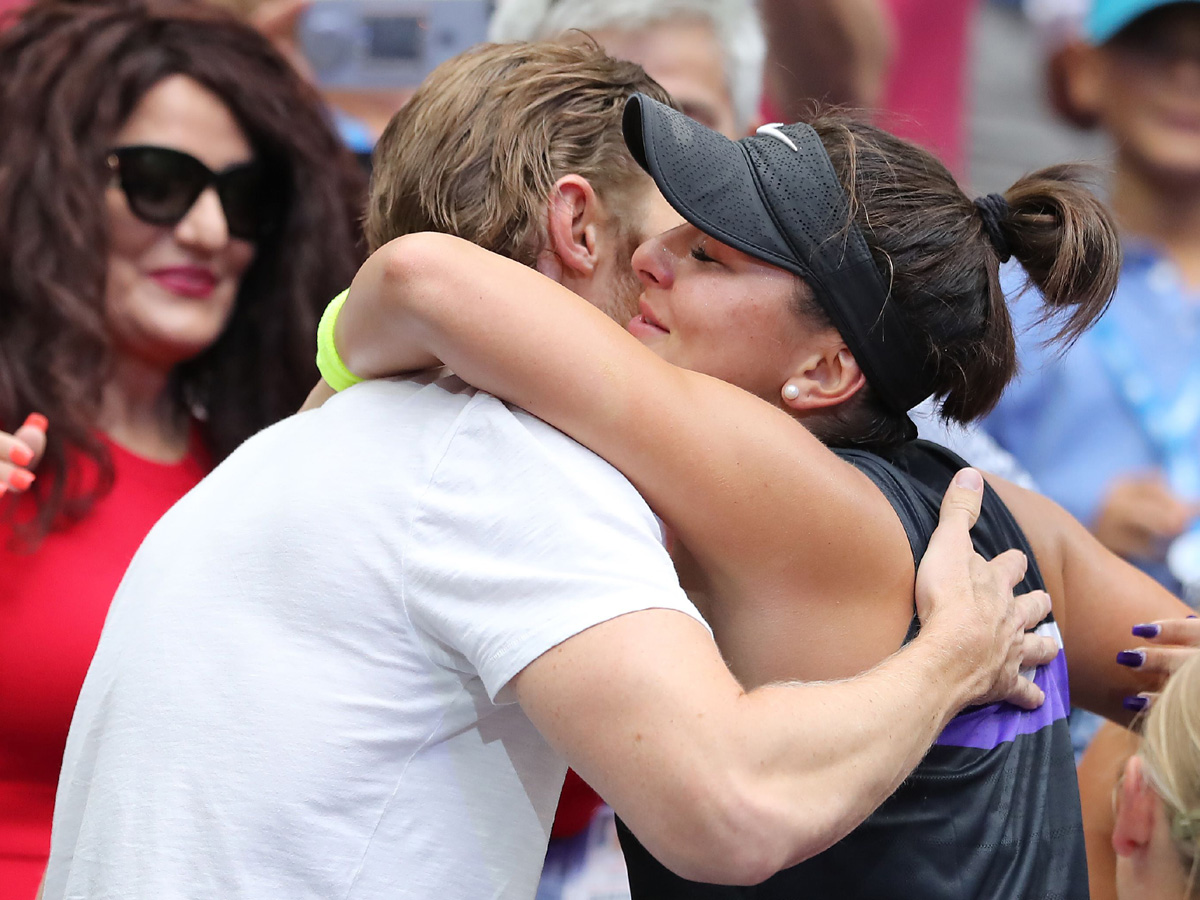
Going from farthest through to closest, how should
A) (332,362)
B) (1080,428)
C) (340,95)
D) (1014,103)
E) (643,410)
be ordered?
(1014,103)
(340,95)
(1080,428)
(332,362)
(643,410)

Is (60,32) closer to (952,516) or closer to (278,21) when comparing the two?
(278,21)

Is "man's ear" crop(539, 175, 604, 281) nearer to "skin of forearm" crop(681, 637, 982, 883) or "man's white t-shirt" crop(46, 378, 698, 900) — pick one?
"man's white t-shirt" crop(46, 378, 698, 900)

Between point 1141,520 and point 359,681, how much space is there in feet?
6.76

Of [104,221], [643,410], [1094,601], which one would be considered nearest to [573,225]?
[643,410]

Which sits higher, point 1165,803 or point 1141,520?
point 1165,803

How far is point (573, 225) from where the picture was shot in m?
1.48

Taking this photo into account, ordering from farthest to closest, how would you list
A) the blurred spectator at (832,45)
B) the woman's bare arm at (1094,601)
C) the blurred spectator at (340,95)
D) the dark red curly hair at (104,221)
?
the blurred spectator at (340,95) → the blurred spectator at (832,45) → the dark red curly hair at (104,221) → the woman's bare arm at (1094,601)

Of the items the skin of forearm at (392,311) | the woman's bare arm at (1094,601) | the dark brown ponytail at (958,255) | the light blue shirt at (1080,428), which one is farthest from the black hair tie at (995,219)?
the light blue shirt at (1080,428)

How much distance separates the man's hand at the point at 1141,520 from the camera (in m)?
2.73

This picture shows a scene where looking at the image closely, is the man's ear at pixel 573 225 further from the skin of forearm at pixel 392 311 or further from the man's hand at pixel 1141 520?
the man's hand at pixel 1141 520

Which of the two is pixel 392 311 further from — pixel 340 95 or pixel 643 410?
pixel 340 95

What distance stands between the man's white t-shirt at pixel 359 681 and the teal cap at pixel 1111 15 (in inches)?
97.9

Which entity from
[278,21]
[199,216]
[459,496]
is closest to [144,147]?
[199,216]

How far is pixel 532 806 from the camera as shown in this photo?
50.3 inches
